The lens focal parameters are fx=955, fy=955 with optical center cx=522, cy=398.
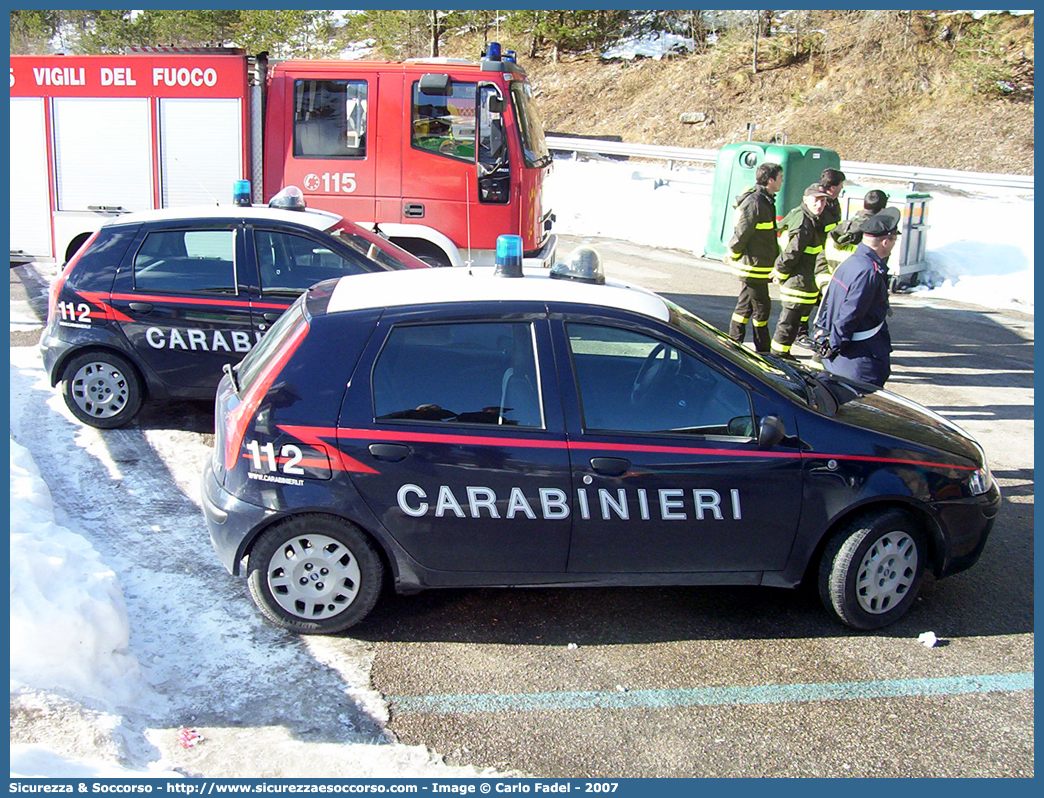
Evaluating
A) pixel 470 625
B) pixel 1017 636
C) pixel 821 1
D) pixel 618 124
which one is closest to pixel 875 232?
pixel 1017 636

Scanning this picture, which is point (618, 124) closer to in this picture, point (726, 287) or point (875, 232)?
point (726, 287)

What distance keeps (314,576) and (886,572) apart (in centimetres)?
270

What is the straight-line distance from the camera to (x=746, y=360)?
4.63m

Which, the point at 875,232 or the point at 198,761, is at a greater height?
the point at 875,232

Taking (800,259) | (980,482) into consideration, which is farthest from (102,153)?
(980,482)

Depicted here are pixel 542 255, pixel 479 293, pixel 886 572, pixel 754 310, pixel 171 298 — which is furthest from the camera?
pixel 542 255

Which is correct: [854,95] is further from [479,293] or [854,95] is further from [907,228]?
[479,293]

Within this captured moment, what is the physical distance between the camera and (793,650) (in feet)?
14.7

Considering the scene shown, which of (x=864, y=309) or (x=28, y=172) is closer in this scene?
(x=864, y=309)

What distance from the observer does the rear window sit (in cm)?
450

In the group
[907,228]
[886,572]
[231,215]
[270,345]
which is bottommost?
[886,572]

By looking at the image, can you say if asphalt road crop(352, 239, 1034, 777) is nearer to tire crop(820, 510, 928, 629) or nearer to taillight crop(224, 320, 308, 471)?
tire crop(820, 510, 928, 629)

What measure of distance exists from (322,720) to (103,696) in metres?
0.87

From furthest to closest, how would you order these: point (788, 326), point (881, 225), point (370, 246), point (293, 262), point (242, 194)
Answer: point (788, 326) → point (242, 194) → point (370, 246) → point (293, 262) → point (881, 225)
